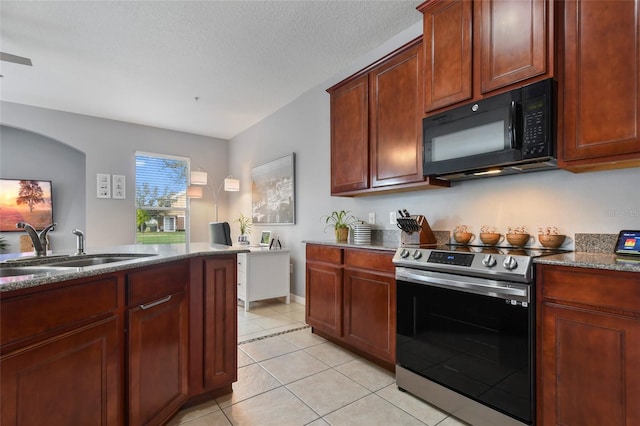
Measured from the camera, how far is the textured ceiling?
8.48 ft

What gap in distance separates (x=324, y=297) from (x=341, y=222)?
0.93 meters

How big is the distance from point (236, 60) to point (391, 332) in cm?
309

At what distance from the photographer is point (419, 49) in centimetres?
238

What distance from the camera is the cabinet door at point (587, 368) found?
4.26ft

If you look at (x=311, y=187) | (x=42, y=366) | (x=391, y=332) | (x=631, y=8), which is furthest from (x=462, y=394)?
(x=311, y=187)

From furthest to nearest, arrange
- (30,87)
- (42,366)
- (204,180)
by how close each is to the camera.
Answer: (204,180), (30,87), (42,366)

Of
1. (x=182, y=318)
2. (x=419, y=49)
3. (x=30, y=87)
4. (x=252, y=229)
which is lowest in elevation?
(x=182, y=318)

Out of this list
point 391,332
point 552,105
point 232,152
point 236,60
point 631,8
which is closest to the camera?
point 631,8

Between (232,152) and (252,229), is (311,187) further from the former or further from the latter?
(232,152)

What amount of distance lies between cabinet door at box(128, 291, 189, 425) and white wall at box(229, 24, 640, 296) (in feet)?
6.58

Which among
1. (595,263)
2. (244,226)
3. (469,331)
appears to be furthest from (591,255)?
(244,226)

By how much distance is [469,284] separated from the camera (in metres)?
1.76

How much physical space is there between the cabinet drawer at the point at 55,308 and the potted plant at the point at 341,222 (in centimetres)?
212

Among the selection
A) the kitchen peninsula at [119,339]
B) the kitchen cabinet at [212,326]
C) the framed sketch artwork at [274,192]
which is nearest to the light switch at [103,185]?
the framed sketch artwork at [274,192]
